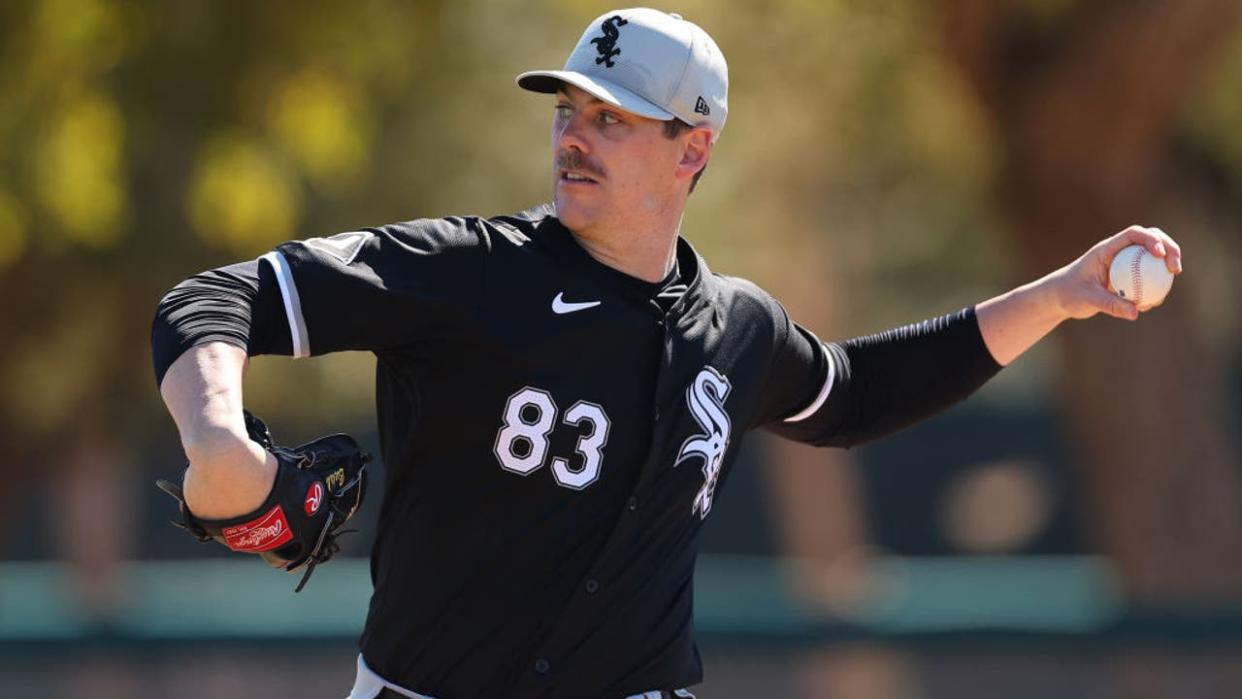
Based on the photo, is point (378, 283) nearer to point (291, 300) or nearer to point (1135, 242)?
point (291, 300)

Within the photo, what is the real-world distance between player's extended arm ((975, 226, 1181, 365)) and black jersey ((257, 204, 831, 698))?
37.3 inches

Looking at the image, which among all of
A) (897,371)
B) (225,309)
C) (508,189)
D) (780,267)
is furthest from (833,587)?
(225,309)

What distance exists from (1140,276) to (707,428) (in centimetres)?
100

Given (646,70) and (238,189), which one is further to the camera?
(238,189)

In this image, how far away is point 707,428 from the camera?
11.1ft

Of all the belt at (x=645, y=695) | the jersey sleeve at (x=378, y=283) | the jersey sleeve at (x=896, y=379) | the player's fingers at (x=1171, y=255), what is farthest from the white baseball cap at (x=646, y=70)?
the belt at (x=645, y=695)

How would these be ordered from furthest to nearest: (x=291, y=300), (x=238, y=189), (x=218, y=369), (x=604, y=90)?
(x=238, y=189) < (x=604, y=90) < (x=291, y=300) < (x=218, y=369)

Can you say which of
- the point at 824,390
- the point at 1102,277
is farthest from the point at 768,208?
the point at 1102,277

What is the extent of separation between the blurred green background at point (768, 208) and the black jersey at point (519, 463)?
11.1 ft

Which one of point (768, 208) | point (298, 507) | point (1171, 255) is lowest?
point (298, 507)

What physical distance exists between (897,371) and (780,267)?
8.20 meters

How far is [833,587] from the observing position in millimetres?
14039

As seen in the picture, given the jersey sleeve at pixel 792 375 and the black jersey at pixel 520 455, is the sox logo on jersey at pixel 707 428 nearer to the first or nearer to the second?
the black jersey at pixel 520 455

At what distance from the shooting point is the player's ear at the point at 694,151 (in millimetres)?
3502
